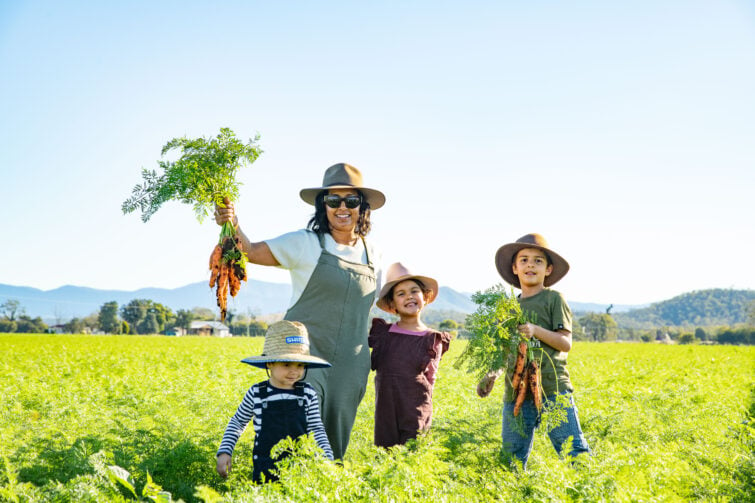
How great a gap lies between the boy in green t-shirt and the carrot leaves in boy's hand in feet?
0.30

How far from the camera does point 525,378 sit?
4.38 m

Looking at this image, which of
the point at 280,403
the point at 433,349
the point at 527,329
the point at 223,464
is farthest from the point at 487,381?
the point at 223,464

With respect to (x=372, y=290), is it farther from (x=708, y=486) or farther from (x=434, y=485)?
(x=708, y=486)

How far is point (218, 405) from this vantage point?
297 inches

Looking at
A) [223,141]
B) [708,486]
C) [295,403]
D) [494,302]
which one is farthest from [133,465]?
[708,486]

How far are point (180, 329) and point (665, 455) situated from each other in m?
138

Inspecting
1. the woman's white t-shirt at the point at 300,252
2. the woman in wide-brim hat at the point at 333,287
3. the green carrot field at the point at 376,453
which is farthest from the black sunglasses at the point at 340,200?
the green carrot field at the point at 376,453

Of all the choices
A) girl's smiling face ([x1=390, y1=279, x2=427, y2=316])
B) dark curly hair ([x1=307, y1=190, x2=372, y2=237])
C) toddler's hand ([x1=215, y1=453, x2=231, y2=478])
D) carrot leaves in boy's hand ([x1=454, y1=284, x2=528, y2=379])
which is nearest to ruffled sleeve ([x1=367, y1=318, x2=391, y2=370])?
girl's smiling face ([x1=390, y1=279, x2=427, y2=316])

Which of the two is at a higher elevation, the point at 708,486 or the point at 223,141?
the point at 223,141

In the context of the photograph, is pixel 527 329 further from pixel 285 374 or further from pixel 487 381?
pixel 285 374

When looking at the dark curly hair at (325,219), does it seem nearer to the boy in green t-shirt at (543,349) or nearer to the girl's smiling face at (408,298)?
the girl's smiling face at (408,298)

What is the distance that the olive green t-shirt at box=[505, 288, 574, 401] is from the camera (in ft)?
14.8

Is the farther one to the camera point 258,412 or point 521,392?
point 521,392

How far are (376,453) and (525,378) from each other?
1.31 metres
